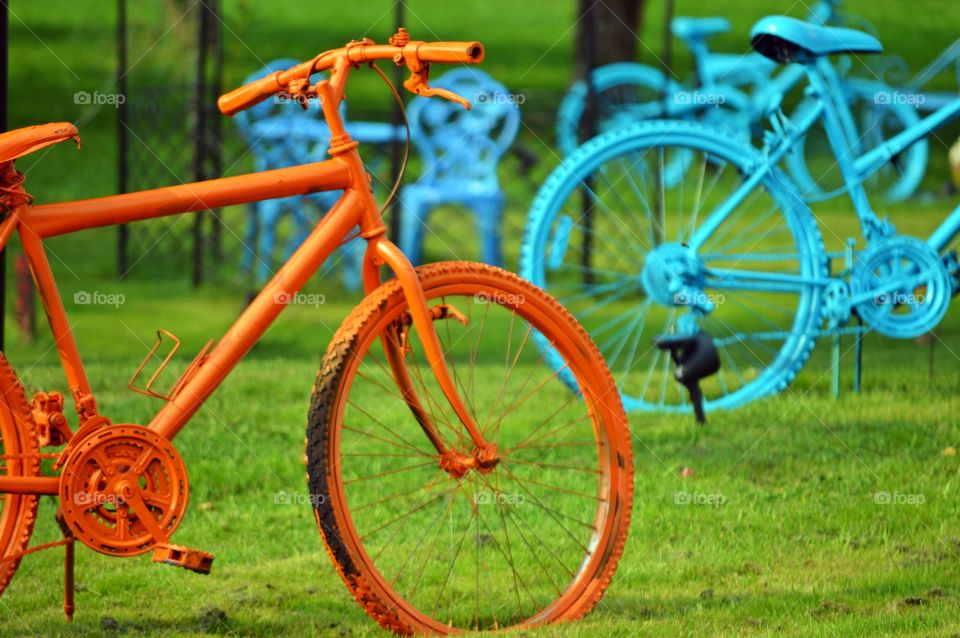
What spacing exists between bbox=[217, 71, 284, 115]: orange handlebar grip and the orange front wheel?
22.6 inches

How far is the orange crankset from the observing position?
11.8 feet

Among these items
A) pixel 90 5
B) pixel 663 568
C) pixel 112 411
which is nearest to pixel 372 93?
pixel 90 5

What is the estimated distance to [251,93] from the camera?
3895mm

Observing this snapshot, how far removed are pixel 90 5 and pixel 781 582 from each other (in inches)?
659

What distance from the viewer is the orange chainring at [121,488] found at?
3.59 m

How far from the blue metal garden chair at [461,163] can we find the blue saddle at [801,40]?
3.86m

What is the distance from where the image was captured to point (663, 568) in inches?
178

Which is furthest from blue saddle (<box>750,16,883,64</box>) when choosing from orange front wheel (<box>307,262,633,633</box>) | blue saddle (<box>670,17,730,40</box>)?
blue saddle (<box>670,17,730,40</box>)

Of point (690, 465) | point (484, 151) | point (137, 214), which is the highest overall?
point (484, 151)

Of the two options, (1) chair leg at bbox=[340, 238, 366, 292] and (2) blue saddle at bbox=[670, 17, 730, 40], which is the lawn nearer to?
(1) chair leg at bbox=[340, 238, 366, 292]

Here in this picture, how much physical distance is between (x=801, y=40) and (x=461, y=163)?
4768 millimetres

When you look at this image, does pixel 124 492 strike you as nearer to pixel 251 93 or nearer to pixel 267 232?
pixel 251 93

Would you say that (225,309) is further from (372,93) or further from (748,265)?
(372,93)

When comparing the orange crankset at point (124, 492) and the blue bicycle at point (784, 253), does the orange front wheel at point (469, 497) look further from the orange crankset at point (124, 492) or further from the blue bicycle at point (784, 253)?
the blue bicycle at point (784, 253)
